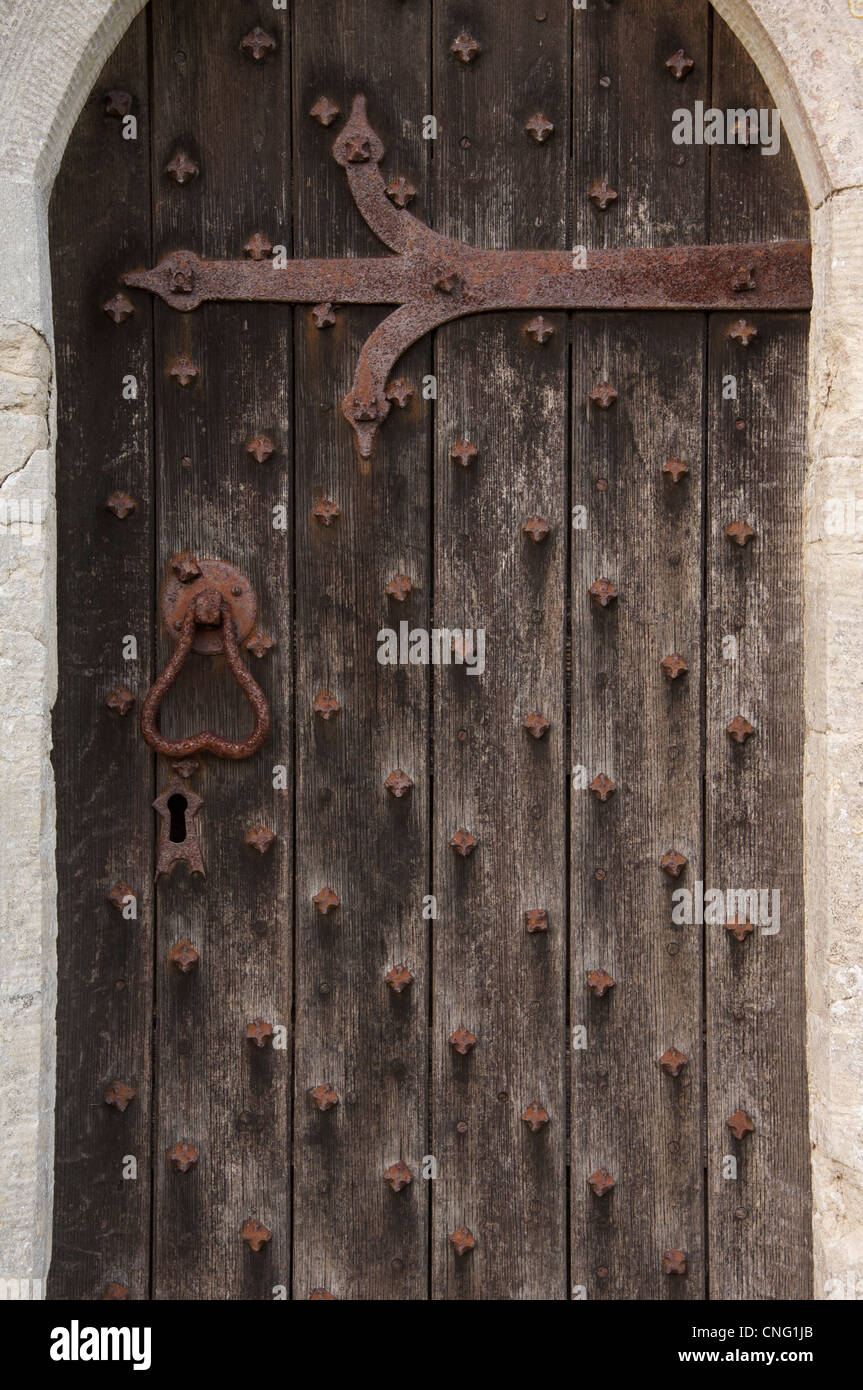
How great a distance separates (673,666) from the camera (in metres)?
1.57

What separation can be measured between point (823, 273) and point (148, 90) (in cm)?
98

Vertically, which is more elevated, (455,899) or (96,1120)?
(455,899)

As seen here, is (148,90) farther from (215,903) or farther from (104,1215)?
(104,1215)

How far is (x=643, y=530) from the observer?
1.58 meters

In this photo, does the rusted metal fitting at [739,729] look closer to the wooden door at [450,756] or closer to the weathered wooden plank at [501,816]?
the wooden door at [450,756]

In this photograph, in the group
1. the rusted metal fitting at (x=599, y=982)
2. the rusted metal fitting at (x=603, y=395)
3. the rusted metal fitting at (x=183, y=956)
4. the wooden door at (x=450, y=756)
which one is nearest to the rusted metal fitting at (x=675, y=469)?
the wooden door at (x=450, y=756)

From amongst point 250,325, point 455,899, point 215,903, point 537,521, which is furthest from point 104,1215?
point 250,325

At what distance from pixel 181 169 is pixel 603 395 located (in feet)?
2.23

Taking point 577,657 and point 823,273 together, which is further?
point 577,657

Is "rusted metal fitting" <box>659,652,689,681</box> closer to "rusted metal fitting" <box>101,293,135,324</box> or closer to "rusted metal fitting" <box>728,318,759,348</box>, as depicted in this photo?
"rusted metal fitting" <box>728,318,759,348</box>

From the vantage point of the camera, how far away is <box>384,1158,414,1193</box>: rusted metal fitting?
1.56 meters

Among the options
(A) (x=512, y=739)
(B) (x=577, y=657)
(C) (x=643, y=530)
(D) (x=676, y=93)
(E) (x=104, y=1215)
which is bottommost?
(E) (x=104, y=1215)

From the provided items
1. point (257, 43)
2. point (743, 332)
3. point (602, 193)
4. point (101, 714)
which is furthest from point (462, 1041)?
point (257, 43)

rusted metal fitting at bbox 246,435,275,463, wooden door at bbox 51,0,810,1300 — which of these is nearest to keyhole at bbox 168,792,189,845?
wooden door at bbox 51,0,810,1300
